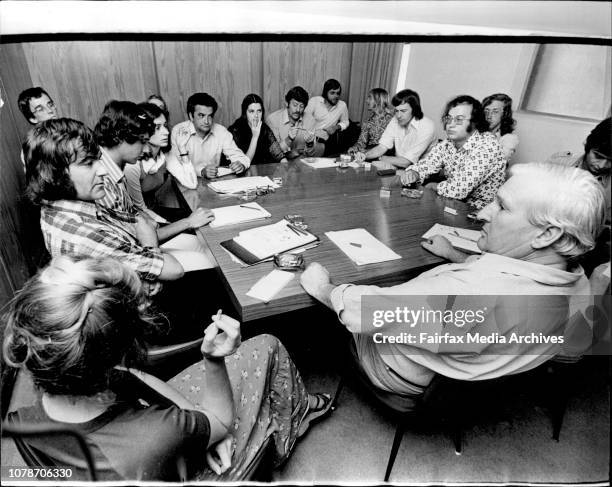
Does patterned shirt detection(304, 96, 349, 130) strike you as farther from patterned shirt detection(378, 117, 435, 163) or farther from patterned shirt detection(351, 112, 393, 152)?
patterned shirt detection(378, 117, 435, 163)

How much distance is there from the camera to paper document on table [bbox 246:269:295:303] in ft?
3.63

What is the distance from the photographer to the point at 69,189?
1.21 m

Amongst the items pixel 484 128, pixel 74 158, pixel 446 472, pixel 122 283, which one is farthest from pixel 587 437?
pixel 74 158

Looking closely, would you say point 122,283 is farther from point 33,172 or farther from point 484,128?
point 484,128

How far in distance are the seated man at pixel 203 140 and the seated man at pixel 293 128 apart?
0.78m

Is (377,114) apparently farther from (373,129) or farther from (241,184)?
(241,184)

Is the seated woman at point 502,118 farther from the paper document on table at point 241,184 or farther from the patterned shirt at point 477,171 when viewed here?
the paper document on table at point 241,184

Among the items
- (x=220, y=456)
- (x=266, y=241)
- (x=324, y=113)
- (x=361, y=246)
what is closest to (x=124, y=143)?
(x=266, y=241)

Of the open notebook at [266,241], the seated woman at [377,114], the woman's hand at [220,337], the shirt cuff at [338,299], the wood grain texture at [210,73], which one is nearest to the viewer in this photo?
the woman's hand at [220,337]

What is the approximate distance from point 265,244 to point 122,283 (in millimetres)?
767

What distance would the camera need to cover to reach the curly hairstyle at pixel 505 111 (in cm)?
258

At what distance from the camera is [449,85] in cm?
346

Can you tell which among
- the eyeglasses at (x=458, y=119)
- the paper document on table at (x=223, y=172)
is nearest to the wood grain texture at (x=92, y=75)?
the paper document on table at (x=223, y=172)

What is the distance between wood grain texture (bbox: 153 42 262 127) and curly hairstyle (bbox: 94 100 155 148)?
1984 mm
